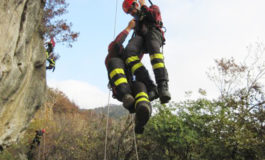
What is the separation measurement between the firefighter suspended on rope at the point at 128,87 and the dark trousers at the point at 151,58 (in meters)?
0.08

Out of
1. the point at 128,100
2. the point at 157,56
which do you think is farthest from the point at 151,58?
the point at 128,100

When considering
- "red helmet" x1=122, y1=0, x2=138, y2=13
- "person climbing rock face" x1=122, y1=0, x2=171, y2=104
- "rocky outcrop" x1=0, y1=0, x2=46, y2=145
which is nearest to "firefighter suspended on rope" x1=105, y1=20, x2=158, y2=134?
"person climbing rock face" x1=122, y1=0, x2=171, y2=104

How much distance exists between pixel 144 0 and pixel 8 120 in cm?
477

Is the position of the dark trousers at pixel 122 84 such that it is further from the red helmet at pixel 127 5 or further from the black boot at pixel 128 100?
the red helmet at pixel 127 5

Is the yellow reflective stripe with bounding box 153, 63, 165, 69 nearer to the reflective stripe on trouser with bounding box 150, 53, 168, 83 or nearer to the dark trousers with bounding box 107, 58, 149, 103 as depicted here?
the reflective stripe on trouser with bounding box 150, 53, 168, 83

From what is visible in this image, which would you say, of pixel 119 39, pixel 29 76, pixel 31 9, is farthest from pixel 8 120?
pixel 119 39

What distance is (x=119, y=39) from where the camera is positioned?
10.2 feet

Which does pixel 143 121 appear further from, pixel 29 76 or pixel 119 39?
pixel 29 76

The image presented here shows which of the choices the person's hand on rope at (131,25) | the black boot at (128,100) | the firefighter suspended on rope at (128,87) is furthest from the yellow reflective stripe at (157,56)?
the black boot at (128,100)

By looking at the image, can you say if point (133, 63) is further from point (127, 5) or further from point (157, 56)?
point (127, 5)

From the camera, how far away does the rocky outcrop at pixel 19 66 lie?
4.53 meters

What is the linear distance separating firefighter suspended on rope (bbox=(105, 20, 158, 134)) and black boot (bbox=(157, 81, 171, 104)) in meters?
0.17

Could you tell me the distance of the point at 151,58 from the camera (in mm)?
3057

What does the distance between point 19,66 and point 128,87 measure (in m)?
3.70
